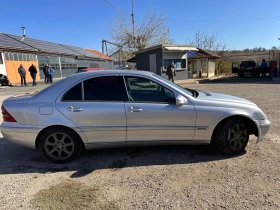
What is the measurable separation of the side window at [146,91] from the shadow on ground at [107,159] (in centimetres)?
100

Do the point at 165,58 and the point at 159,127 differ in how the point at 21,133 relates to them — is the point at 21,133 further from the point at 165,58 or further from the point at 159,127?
the point at 165,58

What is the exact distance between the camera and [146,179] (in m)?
3.10

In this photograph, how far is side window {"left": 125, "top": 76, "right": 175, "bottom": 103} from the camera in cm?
355

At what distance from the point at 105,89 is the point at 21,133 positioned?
5.00ft

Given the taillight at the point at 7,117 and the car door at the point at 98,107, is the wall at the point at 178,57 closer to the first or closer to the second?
the car door at the point at 98,107

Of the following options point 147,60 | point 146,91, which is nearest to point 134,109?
point 146,91

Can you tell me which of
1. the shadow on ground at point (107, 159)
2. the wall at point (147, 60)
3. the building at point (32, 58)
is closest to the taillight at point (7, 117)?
the shadow on ground at point (107, 159)

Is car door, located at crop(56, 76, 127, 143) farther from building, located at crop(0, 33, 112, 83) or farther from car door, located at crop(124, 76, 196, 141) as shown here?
building, located at crop(0, 33, 112, 83)

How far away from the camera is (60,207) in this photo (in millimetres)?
2537

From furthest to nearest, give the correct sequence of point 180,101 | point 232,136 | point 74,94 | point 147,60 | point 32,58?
point 32,58, point 147,60, point 232,136, point 74,94, point 180,101

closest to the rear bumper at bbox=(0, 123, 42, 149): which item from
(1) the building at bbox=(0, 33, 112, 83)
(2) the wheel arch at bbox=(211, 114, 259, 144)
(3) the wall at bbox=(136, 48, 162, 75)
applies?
(2) the wheel arch at bbox=(211, 114, 259, 144)

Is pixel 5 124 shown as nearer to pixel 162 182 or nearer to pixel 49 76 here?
pixel 162 182

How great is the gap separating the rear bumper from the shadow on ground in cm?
40

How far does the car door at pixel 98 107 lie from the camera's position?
3455mm
